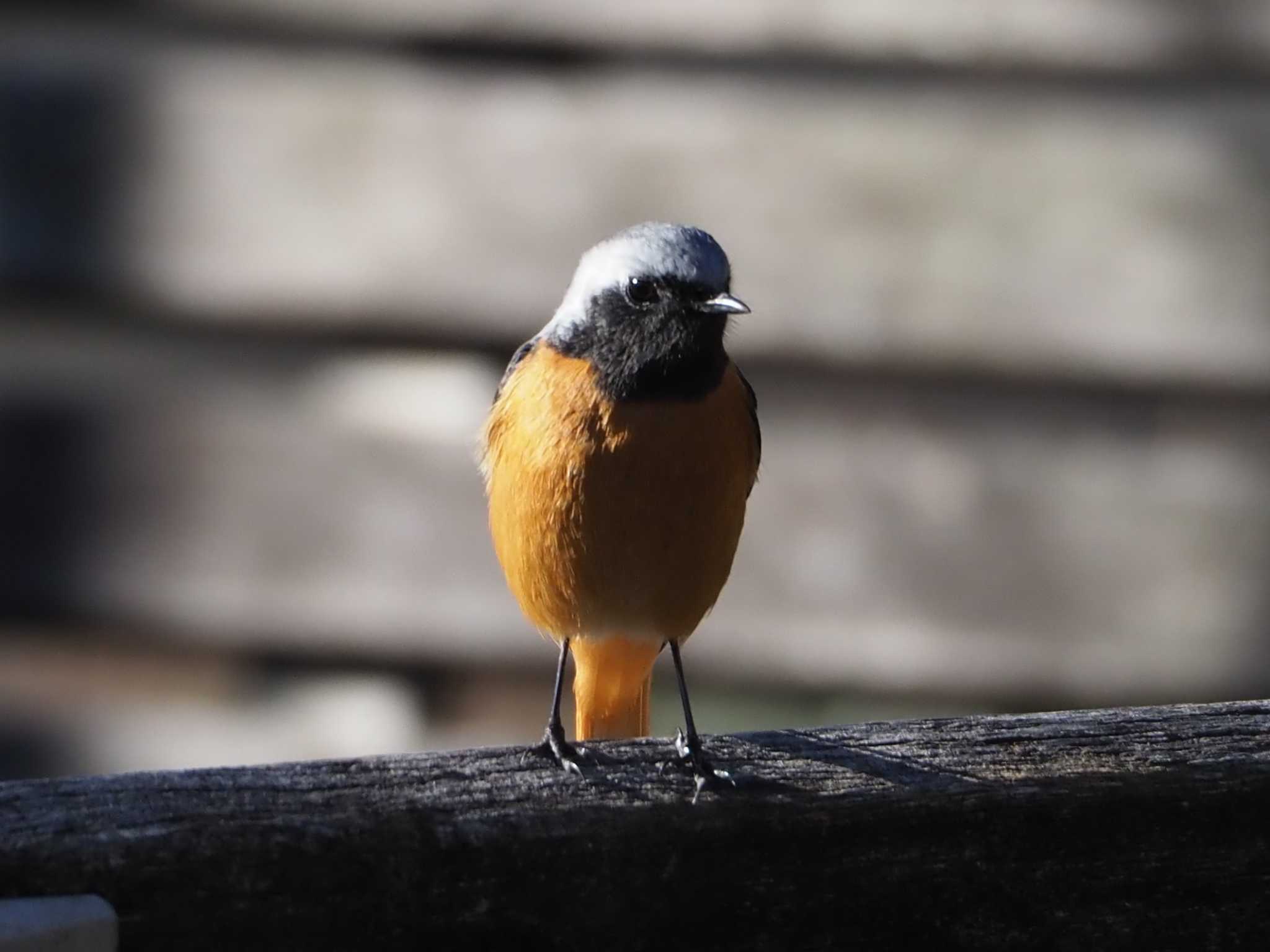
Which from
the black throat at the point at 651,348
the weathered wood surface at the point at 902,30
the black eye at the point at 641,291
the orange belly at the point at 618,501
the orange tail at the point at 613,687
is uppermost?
the weathered wood surface at the point at 902,30

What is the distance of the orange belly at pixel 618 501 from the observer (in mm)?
2555

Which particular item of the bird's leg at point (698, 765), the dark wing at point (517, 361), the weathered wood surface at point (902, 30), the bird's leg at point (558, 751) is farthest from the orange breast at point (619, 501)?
the weathered wood surface at point (902, 30)

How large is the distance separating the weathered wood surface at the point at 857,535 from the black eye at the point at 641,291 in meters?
0.87

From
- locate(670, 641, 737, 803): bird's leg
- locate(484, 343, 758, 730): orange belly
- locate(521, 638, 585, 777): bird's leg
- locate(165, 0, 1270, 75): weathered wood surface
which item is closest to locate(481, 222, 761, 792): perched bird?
locate(484, 343, 758, 730): orange belly

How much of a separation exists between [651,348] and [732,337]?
2.74 feet

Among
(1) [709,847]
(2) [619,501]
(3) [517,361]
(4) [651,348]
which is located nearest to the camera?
(1) [709,847]

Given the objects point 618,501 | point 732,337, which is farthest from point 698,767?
point 732,337

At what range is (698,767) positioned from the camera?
1762 mm

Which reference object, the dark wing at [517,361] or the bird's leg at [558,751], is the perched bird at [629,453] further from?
the bird's leg at [558,751]

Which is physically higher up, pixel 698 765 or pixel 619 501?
pixel 619 501

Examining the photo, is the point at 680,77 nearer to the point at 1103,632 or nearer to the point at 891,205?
the point at 891,205

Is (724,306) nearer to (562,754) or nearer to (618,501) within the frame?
(618,501)

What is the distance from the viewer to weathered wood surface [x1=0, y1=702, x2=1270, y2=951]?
58.1 inches

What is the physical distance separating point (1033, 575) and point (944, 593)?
0.63 feet
